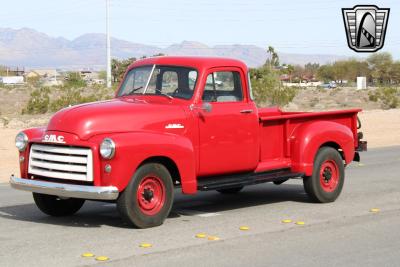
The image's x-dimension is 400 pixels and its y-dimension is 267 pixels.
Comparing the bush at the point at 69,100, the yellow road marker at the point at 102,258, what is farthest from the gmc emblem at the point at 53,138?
the bush at the point at 69,100

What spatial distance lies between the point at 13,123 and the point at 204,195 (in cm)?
2063

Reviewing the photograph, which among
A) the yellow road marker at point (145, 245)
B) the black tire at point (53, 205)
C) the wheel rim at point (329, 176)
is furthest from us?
the wheel rim at point (329, 176)

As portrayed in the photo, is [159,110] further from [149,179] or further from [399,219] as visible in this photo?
[399,219]

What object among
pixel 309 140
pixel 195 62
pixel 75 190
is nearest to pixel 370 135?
pixel 309 140

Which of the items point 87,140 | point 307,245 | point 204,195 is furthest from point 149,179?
point 204,195

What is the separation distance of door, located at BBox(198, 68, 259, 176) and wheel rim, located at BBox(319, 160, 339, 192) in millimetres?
1251

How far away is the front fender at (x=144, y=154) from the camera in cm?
831

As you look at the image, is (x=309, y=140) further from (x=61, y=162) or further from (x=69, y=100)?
(x=69, y=100)

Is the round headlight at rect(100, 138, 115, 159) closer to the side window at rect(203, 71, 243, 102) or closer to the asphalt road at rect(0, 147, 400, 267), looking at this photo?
the asphalt road at rect(0, 147, 400, 267)

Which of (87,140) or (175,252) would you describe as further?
(87,140)

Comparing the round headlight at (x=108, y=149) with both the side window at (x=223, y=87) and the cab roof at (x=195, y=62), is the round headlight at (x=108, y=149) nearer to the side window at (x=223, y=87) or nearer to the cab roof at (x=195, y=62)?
the side window at (x=223, y=87)

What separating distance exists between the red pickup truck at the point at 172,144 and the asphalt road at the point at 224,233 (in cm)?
40

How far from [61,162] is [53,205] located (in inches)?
47.1

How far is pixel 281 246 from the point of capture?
782 cm
